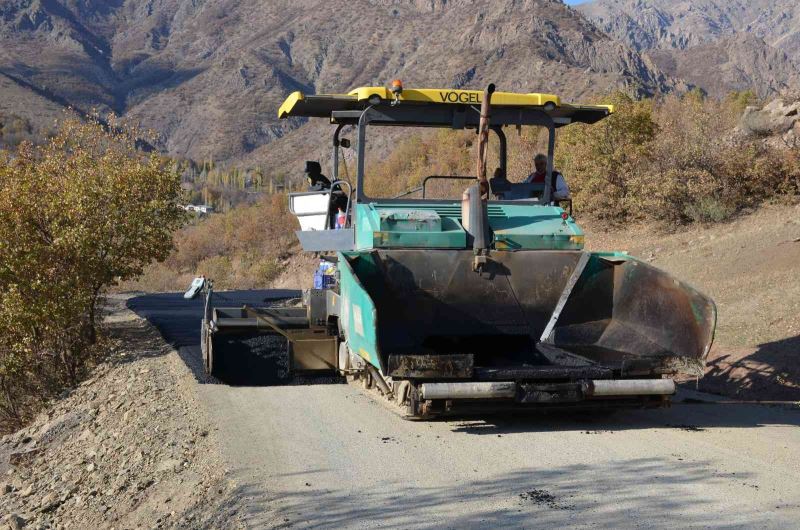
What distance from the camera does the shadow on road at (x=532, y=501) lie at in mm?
4695

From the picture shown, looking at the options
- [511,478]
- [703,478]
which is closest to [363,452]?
[511,478]

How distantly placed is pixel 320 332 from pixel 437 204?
73.7 inches

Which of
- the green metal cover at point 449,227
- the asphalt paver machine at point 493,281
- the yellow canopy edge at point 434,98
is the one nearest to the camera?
the asphalt paver machine at point 493,281

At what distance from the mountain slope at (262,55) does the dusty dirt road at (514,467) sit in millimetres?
41997

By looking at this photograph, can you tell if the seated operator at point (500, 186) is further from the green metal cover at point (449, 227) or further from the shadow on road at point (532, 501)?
the shadow on road at point (532, 501)

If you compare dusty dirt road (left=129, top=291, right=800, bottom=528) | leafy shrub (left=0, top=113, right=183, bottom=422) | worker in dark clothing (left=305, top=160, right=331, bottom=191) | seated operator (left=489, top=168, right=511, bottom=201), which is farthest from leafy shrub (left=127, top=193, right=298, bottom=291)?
dusty dirt road (left=129, top=291, right=800, bottom=528)

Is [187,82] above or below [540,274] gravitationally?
above

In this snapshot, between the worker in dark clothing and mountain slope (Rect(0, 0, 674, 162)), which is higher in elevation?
mountain slope (Rect(0, 0, 674, 162))

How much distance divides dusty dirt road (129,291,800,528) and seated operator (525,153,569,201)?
2095 mm

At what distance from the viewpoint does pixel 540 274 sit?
7.59m

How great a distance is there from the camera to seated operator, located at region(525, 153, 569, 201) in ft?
27.2

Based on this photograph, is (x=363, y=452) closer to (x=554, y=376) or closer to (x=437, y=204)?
(x=554, y=376)

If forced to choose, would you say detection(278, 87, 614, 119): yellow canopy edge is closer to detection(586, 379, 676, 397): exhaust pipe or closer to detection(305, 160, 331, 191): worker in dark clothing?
detection(305, 160, 331, 191): worker in dark clothing

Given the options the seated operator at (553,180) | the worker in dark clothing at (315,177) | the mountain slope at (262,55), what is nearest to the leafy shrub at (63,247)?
the worker in dark clothing at (315,177)
